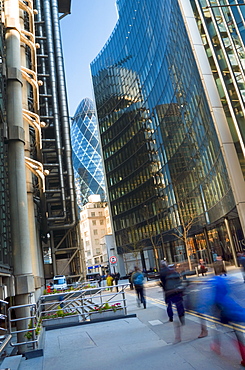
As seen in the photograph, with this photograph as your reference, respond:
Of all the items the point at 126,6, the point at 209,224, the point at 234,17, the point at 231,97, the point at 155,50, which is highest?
→ the point at 126,6

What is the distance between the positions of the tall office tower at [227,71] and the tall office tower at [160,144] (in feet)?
3.13

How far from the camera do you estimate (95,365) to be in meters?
6.38

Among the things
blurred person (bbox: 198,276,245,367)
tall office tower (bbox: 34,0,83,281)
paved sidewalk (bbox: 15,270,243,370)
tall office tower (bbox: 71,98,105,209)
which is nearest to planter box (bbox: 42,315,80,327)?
paved sidewalk (bbox: 15,270,243,370)

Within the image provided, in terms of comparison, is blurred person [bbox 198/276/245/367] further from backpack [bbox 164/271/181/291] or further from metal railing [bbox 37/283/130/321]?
metal railing [bbox 37/283/130/321]

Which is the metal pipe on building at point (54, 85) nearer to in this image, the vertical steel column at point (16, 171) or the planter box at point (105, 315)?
the vertical steel column at point (16, 171)

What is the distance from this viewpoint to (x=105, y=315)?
1232cm

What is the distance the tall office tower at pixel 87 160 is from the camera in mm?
153750

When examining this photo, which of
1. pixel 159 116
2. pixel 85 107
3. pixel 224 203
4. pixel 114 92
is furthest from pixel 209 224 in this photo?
pixel 85 107

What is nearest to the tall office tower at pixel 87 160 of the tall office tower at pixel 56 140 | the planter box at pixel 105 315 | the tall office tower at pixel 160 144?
the tall office tower at pixel 160 144

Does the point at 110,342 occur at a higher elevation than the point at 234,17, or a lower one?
lower

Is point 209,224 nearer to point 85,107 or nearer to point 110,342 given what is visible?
point 110,342

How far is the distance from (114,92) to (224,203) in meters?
45.6

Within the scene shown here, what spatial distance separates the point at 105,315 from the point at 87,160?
146944mm

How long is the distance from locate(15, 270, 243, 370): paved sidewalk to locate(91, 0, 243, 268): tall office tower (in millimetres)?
21448
